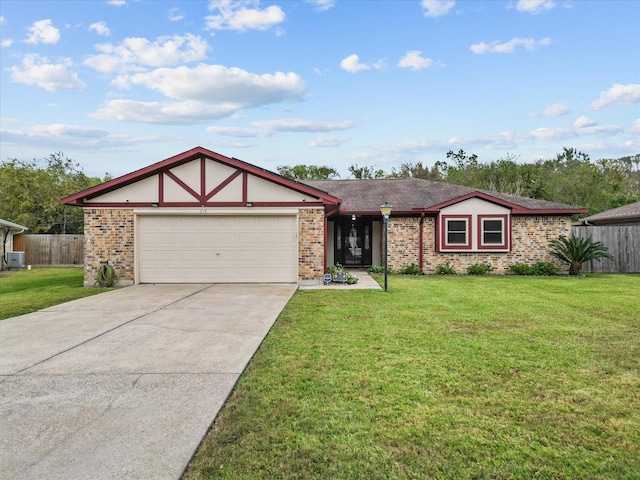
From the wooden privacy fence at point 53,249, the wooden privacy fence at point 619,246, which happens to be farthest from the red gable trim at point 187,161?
the wooden privacy fence at point 619,246

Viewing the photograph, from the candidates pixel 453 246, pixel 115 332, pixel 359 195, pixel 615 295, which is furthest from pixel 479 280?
pixel 115 332

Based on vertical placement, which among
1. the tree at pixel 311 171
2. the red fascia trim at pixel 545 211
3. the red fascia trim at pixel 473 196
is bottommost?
the red fascia trim at pixel 545 211

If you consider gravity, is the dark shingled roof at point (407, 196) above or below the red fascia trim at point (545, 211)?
above

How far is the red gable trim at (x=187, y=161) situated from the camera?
11430mm

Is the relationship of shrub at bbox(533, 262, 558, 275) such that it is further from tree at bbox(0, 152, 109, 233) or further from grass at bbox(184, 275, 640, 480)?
tree at bbox(0, 152, 109, 233)

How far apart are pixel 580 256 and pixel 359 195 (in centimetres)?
868

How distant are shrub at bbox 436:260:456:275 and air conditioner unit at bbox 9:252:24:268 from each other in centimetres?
1942

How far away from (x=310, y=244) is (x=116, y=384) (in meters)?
8.24

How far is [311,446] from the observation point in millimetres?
2701

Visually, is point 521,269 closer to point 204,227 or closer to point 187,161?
point 204,227

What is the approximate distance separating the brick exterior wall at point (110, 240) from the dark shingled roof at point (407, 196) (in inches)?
297

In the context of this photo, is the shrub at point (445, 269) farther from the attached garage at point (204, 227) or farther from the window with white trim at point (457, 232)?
the attached garage at point (204, 227)

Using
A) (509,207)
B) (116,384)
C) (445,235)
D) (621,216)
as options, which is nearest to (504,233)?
(509,207)

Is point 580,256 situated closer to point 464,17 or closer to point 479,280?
point 479,280
